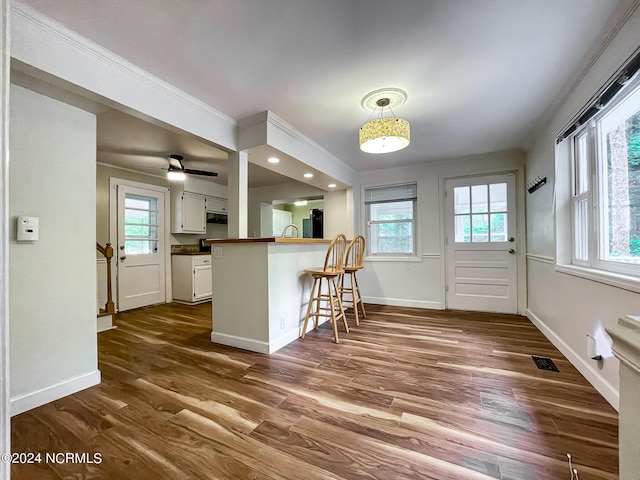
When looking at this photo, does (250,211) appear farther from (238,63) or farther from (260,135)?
(238,63)

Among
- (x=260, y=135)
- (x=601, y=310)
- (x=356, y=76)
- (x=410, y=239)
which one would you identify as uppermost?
(x=356, y=76)

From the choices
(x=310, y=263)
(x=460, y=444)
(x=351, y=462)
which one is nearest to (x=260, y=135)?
(x=310, y=263)

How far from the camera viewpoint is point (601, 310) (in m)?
1.65

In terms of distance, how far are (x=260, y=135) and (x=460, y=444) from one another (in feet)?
8.39

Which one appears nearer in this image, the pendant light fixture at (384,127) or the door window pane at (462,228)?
the pendant light fixture at (384,127)

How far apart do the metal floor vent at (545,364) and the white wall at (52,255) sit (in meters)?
3.25

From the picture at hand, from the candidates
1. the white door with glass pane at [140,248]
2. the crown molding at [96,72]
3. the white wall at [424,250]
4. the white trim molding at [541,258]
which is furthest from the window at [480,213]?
the white door with glass pane at [140,248]

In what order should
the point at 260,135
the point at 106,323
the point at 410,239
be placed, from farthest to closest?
the point at 410,239 → the point at 106,323 → the point at 260,135

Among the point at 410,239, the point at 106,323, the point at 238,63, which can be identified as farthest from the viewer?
the point at 410,239

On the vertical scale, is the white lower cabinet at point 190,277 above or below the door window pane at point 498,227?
below

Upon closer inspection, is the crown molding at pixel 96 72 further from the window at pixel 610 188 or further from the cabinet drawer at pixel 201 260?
the window at pixel 610 188

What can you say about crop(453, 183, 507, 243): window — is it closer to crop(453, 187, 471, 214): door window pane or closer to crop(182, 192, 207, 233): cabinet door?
crop(453, 187, 471, 214): door window pane

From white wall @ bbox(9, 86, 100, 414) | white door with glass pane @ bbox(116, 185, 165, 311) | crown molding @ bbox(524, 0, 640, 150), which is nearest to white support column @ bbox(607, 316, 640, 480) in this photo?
crown molding @ bbox(524, 0, 640, 150)

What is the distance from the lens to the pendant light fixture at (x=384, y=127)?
1946 millimetres
